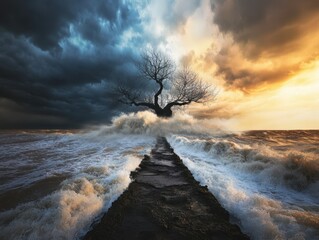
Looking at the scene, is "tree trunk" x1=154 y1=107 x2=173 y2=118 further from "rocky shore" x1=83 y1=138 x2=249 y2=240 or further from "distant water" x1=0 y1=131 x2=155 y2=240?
"rocky shore" x1=83 y1=138 x2=249 y2=240

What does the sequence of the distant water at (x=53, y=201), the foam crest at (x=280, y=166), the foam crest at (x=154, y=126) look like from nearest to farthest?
the distant water at (x=53, y=201) < the foam crest at (x=280, y=166) < the foam crest at (x=154, y=126)

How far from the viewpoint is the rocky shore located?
2133mm

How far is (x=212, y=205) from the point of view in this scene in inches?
110

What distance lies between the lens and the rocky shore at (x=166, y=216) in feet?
7.00

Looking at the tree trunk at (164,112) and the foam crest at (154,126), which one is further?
the tree trunk at (164,112)

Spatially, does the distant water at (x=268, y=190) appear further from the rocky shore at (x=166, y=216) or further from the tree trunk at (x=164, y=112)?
the tree trunk at (x=164, y=112)

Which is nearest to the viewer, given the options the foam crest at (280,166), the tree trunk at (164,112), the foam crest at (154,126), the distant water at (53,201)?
the distant water at (53,201)

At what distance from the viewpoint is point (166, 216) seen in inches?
100

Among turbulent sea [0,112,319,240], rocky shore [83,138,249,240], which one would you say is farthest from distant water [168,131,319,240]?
rocky shore [83,138,249,240]

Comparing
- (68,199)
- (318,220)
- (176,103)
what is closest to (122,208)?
(68,199)

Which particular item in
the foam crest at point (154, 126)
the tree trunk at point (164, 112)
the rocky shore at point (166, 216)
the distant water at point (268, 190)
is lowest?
the rocky shore at point (166, 216)

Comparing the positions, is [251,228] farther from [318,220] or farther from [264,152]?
[264,152]

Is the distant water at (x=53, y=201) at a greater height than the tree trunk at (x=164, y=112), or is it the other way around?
the tree trunk at (x=164, y=112)

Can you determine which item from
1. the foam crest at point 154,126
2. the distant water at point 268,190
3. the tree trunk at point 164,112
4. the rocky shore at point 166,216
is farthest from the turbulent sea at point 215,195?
the tree trunk at point 164,112
